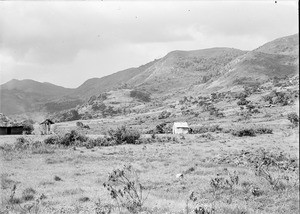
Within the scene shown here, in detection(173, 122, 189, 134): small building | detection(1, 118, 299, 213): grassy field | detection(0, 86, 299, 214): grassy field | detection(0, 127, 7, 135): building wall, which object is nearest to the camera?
detection(0, 86, 299, 214): grassy field

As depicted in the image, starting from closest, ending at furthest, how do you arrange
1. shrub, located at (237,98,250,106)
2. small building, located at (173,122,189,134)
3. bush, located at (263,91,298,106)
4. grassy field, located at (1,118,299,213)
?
grassy field, located at (1,118,299,213) < small building, located at (173,122,189,134) < bush, located at (263,91,298,106) < shrub, located at (237,98,250,106)

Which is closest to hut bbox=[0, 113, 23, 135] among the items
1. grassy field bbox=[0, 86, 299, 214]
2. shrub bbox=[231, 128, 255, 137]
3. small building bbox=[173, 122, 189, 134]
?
small building bbox=[173, 122, 189, 134]

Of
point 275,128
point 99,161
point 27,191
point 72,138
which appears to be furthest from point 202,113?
point 27,191

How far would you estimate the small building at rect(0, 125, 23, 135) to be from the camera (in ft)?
207

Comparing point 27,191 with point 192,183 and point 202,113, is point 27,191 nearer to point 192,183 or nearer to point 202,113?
point 192,183

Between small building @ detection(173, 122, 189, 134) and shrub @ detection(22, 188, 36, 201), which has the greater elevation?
small building @ detection(173, 122, 189, 134)

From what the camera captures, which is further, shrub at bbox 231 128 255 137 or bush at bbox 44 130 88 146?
shrub at bbox 231 128 255 137

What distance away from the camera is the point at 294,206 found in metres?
12.7

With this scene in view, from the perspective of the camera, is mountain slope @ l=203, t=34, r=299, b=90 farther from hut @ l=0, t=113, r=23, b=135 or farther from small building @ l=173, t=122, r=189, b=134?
hut @ l=0, t=113, r=23, b=135

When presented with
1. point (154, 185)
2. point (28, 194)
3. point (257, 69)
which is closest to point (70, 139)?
point (154, 185)

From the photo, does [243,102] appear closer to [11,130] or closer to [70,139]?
[11,130]

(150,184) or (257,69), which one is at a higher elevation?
(257,69)

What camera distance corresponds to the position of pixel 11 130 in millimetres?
63781

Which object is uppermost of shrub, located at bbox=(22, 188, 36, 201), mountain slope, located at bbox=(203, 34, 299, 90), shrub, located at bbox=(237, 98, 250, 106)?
mountain slope, located at bbox=(203, 34, 299, 90)
